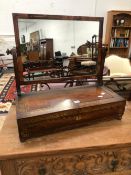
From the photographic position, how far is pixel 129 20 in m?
3.85

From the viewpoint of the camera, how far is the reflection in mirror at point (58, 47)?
0.84 meters

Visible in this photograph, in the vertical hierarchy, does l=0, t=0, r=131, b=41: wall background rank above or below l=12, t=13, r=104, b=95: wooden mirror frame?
above

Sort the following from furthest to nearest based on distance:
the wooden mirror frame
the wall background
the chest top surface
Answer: the wall background < the wooden mirror frame < the chest top surface

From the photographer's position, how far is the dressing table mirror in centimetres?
71

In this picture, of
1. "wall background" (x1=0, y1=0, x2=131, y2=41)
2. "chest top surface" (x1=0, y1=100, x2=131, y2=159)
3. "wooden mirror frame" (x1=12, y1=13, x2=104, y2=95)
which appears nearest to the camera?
"chest top surface" (x1=0, y1=100, x2=131, y2=159)

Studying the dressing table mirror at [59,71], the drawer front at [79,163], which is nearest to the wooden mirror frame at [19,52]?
the dressing table mirror at [59,71]

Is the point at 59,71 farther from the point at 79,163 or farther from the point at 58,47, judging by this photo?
the point at 79,163

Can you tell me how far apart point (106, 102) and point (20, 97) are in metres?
0.43

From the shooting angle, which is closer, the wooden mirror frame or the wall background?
the wooden mirror frame

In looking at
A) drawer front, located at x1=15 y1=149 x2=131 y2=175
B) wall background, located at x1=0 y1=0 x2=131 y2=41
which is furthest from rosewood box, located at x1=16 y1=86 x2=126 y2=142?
wall background, located at x1=0 y1=0 x2=131 y2=41

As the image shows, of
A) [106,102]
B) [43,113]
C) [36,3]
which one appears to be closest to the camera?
[43,113]

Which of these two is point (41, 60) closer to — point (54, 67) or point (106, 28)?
point (54, 67)

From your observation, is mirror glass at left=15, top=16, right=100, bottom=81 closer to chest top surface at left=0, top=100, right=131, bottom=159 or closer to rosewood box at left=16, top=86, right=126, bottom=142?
rosewood box at left=16, top=86, right=126, bottom=142

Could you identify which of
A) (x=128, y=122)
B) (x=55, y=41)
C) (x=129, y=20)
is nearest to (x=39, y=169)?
(x=128, y=122)
